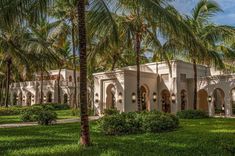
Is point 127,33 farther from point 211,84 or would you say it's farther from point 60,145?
point 211,84

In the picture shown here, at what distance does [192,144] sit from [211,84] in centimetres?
1832

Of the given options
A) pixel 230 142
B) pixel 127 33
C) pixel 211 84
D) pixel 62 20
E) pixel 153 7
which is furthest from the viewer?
pixel 62 20

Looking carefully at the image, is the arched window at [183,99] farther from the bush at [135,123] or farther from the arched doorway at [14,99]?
the arched doorway at [14,99]

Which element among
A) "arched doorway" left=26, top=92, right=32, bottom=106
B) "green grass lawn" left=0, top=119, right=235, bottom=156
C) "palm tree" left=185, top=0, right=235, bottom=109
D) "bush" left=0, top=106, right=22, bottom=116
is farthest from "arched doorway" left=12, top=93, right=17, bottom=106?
"green grass lawn" left=0, top=119, right=235, bottom=156

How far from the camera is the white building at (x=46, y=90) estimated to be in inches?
1816

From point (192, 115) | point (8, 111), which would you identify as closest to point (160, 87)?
point (192, 115)

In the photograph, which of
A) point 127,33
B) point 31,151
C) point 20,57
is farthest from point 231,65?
point 31,151

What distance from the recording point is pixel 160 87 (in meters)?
29.2

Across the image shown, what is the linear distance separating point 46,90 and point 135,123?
35605mm

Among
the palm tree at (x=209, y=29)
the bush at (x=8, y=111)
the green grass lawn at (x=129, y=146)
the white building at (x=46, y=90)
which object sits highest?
the palm tree at (x=209, y=29)

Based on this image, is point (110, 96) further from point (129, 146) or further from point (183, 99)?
point (129, 146)

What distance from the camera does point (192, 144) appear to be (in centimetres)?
1009

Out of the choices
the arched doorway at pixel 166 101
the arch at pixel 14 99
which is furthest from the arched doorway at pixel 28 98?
the arched doorway at pixel 166 101

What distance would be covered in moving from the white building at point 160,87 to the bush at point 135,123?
479 inches
